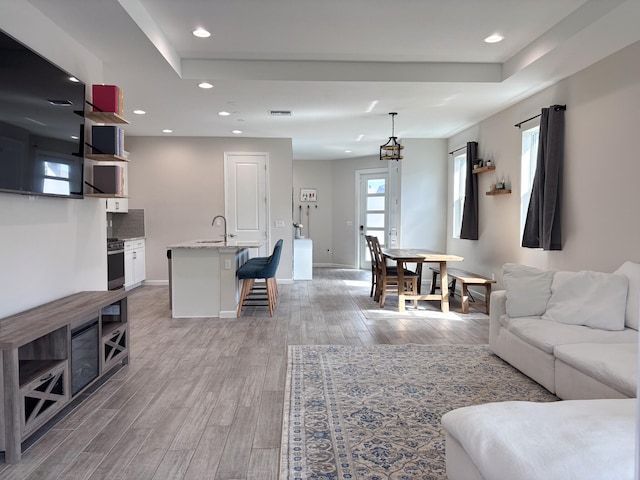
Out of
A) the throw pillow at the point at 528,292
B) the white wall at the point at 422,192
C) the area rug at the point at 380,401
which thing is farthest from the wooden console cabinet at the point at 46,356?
the white wall at the point at 422,192

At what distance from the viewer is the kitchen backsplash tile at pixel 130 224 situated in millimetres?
7309

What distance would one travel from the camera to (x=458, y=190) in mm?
7344

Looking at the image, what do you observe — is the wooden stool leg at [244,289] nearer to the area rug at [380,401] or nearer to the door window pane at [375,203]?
the area rug at [380,401]

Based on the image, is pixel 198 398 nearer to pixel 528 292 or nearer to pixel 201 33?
pixel 528 292

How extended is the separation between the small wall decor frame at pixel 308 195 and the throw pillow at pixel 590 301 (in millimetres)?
7807

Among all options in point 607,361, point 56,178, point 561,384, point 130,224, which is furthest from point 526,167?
point 130,224

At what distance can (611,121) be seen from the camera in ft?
11.9

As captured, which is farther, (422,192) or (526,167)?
(422,192)

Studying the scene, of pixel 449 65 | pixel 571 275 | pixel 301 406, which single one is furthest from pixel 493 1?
pixel 301 406

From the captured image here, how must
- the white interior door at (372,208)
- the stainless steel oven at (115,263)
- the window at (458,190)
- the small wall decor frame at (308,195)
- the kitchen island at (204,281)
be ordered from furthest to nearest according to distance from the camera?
1. the small wall decor frame at (308,195)
2. the white interior door at (372,208)
3. the window at (458,190)
4. the stainless steel oven at (115,263)
5. the kitchen island at (204,281)

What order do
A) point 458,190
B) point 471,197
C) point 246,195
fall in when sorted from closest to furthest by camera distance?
point 471,197
point 458,190
point 246,195

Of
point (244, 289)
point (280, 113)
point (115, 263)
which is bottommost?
point (244, 289)

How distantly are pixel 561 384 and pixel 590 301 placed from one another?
0.77 m

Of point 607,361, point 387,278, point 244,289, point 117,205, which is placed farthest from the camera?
point 117,205
